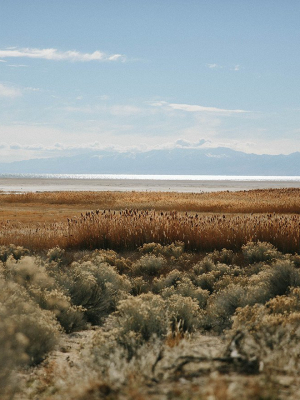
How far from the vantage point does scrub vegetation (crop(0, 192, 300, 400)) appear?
3426 mm

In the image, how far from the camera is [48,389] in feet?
14.8

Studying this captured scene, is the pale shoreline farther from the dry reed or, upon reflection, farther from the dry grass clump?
the dry reed

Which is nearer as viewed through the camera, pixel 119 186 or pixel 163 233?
pixel 163 233

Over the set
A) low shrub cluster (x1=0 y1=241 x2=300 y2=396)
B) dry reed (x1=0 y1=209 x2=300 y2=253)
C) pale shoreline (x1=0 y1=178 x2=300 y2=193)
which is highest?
pale shoreline (x1=0 y1=178 x2=300 y2=193)

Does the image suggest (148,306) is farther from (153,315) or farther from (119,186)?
(119,186)

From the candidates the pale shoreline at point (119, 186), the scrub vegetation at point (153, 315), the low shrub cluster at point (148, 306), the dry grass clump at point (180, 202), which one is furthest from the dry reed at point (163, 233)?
the pale shoreline at point (119, 186)

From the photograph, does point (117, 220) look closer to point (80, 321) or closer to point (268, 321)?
point (80, 321)

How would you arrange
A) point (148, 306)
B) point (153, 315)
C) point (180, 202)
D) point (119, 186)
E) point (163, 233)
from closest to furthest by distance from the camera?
point (148, 306) < point (153, 315) < point (163, 233) < point (180, 202) < point (119, 186)

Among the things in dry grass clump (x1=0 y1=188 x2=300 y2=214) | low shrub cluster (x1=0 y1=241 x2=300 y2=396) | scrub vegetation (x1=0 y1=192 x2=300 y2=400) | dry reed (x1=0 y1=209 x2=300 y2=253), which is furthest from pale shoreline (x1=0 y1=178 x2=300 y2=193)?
low shrub cluster (x1=0 y1=241 x2=300 y2=396)

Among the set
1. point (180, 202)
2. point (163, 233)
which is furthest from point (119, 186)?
point (163, 233)

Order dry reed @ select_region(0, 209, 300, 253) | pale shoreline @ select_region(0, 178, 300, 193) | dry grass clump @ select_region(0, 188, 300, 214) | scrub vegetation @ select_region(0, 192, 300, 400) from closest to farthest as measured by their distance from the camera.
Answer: scrub vegetation @ select_region(0, 192, 300, 400), dry reed @ select_region(0, 209, 300, 253), dry grass clump @ select_region(0, 188, 300, 214), pale shoreline @ select_region(0, 178, 300, 193)

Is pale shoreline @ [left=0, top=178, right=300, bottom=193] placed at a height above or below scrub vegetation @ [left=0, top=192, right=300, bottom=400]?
above

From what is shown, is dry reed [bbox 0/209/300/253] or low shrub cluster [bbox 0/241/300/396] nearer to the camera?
low shrub cluster [bbox 0/241/300/396]

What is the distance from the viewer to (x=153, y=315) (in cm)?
592
